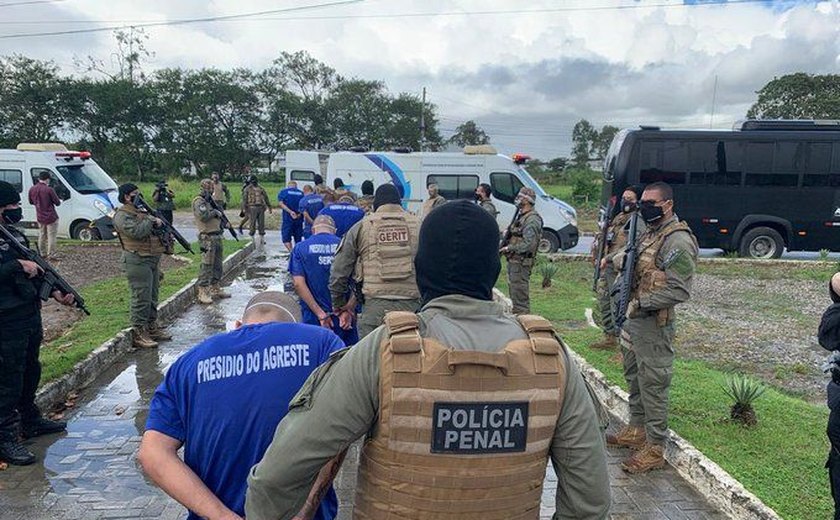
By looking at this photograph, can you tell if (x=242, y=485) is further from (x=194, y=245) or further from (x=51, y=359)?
(x=194, y=245)

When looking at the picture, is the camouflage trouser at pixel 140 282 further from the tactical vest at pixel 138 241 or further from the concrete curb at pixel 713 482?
the concrete curb at pixel 713 482

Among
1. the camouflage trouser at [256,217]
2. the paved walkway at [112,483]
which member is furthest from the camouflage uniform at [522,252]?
the camouflage trouser at [256,217]

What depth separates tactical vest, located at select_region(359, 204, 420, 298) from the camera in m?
4.31

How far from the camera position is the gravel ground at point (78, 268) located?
308 inches

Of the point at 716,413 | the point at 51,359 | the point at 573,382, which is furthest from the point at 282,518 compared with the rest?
the point at 51,359

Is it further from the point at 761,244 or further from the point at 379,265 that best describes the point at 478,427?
the point at 761,244

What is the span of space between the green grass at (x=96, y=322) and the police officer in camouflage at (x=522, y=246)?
15.1 feet

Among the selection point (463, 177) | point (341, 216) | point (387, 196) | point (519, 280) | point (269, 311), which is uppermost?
point (463, 177)

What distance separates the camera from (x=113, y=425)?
15.1 ft

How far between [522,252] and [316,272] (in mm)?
3187

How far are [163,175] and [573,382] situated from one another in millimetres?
44002

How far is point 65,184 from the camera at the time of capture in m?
14.2

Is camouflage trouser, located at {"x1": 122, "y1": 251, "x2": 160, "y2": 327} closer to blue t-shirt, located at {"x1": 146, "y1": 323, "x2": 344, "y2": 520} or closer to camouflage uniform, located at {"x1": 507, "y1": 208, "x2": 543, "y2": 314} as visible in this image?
camouflage uniform, located at {"x1": 507, "y1": 208, "x2": 543, "y2": 314}

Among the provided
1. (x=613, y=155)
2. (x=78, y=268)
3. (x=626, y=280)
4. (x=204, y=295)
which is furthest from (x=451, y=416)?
(x=613, y=155)
